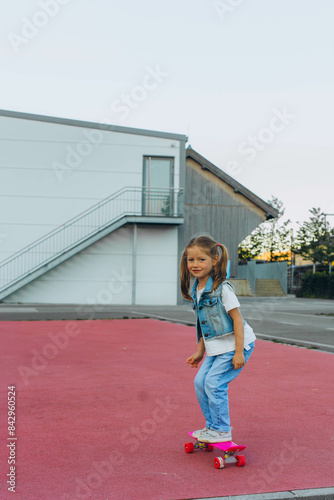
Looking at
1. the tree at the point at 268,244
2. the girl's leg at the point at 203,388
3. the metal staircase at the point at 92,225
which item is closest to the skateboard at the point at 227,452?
the girl's leg at the point at 203,388

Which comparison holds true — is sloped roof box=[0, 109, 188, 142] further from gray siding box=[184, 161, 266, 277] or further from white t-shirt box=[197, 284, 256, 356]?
white t-shirt box=[197, 284, 256, 356]

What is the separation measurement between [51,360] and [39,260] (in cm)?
1780

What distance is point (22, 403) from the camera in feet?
17.3

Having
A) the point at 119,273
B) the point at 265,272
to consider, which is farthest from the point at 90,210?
the point at 265,272

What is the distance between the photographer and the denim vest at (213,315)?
373cm

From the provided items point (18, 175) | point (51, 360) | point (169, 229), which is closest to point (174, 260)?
point (169, 229)

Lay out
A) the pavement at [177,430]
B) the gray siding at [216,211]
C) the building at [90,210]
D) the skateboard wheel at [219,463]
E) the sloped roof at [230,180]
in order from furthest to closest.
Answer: the gray siding at [216,211], the sloped roof at [230,180], the building at [90,210], the skateboard wheel at [219,463], the pavement at [177,430]

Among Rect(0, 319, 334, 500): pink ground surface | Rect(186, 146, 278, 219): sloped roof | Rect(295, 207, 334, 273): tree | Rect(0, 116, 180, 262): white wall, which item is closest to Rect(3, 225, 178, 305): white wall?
Rect(0, 116, 180, 262): white wall

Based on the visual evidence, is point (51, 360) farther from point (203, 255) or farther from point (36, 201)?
point (36, 201)

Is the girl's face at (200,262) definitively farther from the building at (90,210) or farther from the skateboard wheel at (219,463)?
the building at (90,210)

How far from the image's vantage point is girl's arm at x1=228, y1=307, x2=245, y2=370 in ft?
12.0

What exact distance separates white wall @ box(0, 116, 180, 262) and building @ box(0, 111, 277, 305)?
4 centimetres

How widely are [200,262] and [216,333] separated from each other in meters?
0.46

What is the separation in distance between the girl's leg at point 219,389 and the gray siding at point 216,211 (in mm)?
29148
